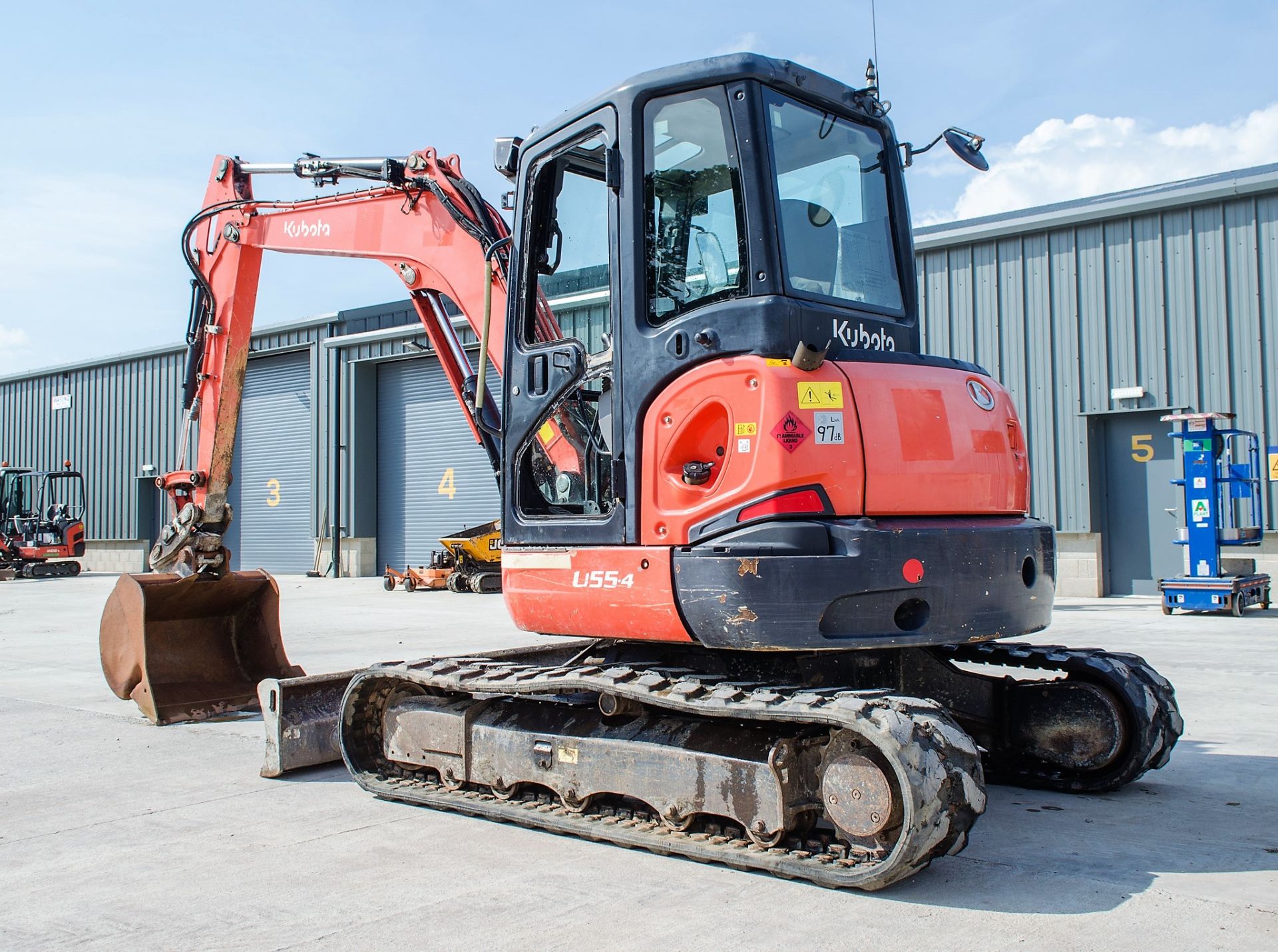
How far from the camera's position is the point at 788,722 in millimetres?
4590

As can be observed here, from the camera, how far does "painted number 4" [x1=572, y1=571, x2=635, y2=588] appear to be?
193 inches

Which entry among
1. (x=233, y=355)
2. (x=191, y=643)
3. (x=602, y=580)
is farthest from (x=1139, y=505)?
(x=602, y=580)

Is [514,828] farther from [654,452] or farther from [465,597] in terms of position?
[465,597]

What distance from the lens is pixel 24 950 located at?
12.4 ft

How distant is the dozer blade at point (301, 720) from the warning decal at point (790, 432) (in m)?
3.06

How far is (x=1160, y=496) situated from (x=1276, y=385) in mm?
2513

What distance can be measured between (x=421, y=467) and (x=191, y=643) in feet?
69.0

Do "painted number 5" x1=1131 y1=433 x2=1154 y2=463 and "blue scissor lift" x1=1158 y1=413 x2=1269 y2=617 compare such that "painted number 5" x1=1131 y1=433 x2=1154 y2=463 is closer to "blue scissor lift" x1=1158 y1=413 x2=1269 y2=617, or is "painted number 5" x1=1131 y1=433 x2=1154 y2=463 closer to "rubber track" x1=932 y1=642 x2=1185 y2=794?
"blue scissor lift" x1=1158 y1=413 x2=1269 y2=617

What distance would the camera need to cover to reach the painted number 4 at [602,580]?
16.1 feet

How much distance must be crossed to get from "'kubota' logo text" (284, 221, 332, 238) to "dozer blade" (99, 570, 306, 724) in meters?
2.61

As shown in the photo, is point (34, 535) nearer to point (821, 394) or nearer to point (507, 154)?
point (507, 154)

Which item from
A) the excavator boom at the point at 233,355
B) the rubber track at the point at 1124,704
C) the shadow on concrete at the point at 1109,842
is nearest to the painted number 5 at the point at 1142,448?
the shadow on concrete at the point at 1109,842

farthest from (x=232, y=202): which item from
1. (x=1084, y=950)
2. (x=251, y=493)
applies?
(x=251, y=493)

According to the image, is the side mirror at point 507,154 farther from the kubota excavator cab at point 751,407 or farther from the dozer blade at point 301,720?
the dozer blade at point 301,720
